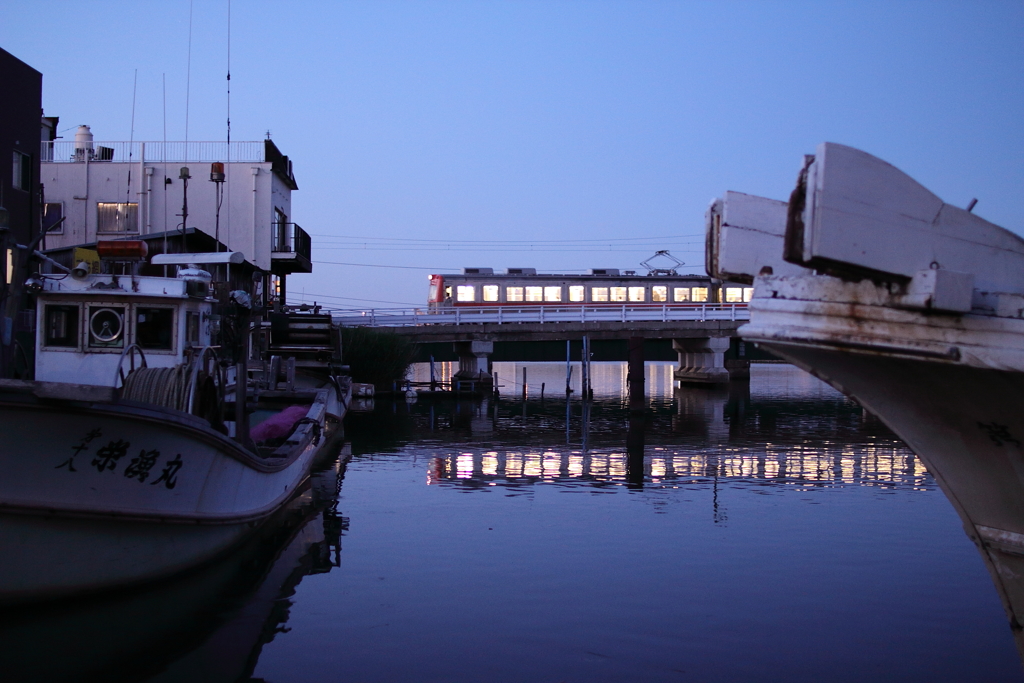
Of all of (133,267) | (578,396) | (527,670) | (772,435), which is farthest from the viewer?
(578,396)

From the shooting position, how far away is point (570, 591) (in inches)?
348

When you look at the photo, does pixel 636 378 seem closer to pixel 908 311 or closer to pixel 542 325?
pixel 542 325

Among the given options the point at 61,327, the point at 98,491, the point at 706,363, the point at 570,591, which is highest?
the point at 61,327

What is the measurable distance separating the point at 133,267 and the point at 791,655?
27.3 ft

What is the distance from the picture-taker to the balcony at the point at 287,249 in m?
33.7

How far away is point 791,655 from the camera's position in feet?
23.4

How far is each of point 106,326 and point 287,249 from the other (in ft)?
81.1

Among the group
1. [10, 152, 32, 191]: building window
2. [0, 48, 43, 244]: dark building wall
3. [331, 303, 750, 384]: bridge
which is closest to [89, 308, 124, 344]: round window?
[0, 48, 43, 244]: dark building wall

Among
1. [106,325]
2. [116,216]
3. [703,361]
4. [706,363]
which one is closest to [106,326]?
[106,325]

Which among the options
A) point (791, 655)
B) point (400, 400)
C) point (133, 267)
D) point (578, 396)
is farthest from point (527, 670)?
point (578, 396)

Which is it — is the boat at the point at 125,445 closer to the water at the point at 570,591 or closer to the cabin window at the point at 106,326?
the cabin window at the point at 106,326

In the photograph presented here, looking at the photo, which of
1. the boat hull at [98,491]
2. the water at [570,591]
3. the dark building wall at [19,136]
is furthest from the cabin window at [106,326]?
the dark building wall at [19,136]

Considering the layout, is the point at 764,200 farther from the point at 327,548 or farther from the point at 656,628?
the point at 327,548

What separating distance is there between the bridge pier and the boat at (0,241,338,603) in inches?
1384
